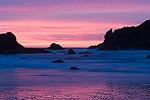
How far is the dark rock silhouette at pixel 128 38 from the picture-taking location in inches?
5634

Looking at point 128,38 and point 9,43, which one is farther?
point 128,38

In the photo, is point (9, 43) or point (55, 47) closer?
point (9, 43)

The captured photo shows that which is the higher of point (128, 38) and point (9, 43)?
point (128, 38)

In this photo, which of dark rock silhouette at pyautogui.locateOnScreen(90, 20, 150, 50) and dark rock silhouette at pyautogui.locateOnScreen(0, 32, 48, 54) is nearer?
dark rock silhouette at pyautogui.locateOnScreen(0, 32, 48, 54)

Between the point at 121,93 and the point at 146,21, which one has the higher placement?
the point at 146,21

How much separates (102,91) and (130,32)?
134 metres

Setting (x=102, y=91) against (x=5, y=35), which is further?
(x=5, y=35)

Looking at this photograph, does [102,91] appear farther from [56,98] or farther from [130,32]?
[130,32]

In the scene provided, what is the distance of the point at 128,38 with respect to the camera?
482 feet

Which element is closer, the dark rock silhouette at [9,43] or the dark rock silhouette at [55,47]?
the dark rock silhouette at [9,43]

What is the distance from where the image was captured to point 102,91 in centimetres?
1756

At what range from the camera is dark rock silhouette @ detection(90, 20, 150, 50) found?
143 m

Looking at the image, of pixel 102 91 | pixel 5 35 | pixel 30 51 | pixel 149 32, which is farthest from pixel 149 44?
pixel 102 91

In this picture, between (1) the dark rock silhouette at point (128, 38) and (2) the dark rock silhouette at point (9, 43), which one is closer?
(2) the dark rock silhouette at point (9, 43)
